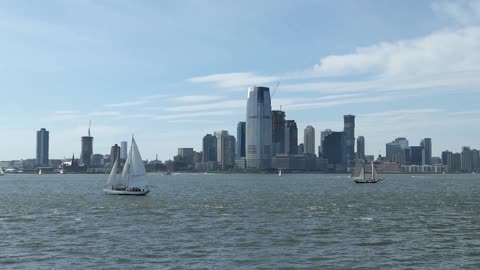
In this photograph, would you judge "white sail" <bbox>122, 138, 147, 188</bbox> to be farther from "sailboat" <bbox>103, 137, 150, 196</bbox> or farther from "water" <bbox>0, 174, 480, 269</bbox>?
→ "water" <bbox>0, 174, 480, 269</bbox>

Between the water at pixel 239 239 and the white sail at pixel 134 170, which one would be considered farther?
the white sail at pixel 134 170

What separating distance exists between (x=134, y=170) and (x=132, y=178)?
2702 millimetres

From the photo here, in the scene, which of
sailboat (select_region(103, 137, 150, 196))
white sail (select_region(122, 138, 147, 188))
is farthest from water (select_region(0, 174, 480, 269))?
sailboat (select_region(103, 137, 150, 196))

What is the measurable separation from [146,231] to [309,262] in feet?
83.7

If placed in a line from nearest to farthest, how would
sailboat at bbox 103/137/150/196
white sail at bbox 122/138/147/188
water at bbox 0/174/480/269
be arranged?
water at bbox 0/174/480/269, white sail at bbox 122/138/147/188, sailboat at bbox 103/137/150/196

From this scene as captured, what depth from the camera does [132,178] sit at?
14412 cm

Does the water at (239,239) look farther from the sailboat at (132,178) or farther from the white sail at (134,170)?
the sailboat at (132,178)

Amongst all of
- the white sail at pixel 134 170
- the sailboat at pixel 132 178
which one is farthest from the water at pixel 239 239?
the sailboat at pixel 132 178

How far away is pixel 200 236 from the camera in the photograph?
66.4m

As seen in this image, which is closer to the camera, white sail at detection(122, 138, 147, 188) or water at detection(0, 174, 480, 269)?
water at detection(0, 174, 480, 269)

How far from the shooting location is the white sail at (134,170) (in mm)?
140125

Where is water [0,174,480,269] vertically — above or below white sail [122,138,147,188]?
below

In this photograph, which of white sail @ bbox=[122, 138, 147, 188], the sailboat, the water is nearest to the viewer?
the water

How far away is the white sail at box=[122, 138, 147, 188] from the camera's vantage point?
5517 inches
